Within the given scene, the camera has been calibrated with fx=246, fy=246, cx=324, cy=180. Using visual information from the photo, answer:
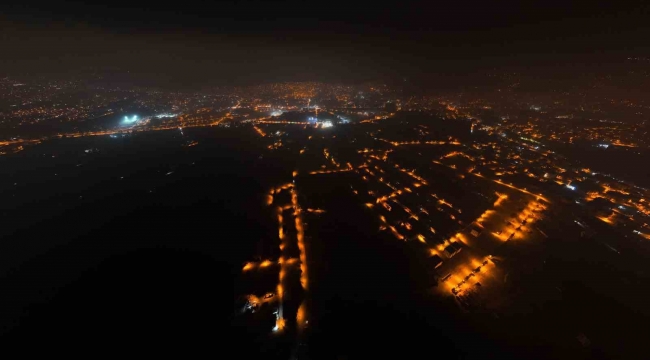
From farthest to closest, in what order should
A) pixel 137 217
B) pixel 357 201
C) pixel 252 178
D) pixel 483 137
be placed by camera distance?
1. pixel 483 137
2. pixel 252 178
3. pixel 357 201
4. pixel 137 217

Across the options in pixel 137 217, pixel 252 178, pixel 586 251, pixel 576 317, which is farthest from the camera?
pixel 252 178

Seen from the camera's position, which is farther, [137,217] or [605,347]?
[137,217]

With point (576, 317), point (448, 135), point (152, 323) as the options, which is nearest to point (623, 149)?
point (448, 135)

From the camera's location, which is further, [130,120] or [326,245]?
[130,120]

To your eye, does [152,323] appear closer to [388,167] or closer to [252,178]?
[252,178]

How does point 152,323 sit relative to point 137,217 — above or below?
below

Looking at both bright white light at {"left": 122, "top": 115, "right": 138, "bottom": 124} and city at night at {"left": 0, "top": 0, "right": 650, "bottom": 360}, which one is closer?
city at night at {"left": 0, "top": 0, "right": 650, "bottom": 360}

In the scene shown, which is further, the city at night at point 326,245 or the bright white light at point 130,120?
the bright white light at point 130,120

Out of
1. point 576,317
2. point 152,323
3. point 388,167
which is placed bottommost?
point 152,323

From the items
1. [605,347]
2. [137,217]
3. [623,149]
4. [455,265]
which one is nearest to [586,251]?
[605,347]

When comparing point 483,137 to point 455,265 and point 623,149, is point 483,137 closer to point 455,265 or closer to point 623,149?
point 623,149
